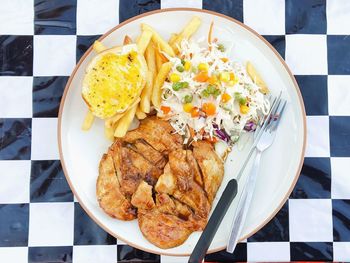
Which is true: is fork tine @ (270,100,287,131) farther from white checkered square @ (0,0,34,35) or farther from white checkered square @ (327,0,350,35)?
white checkered square @ (0,0,34,35)

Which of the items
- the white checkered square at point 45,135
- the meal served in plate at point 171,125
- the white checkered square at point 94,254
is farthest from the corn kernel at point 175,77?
the white checkered square at point 94,254

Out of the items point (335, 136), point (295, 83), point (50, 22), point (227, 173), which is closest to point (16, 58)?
point (50, 22)

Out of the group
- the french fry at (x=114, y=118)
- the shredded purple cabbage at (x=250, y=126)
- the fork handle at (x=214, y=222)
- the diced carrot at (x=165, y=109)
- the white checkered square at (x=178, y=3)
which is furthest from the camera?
the white checkered square at (x=178, y=3)

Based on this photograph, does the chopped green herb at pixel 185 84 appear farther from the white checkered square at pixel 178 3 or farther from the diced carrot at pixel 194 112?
the white checkered square at pixel 178 3

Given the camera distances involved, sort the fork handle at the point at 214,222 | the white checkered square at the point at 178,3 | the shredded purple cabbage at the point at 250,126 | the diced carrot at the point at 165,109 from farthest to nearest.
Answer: the white checkered square at the point at 178,3
the shredded purple cabbage at the point at 250,126
the diced carrot at the point at 165,109
the fork handle at the point at 214,222

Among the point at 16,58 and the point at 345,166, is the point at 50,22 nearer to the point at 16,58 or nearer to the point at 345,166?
the point at 16,58
